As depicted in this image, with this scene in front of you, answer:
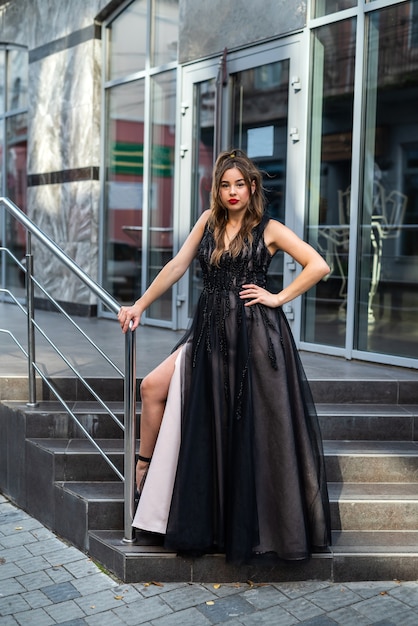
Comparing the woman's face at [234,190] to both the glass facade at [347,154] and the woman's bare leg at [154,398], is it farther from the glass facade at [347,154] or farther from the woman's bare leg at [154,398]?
the glass facade at [347,154]

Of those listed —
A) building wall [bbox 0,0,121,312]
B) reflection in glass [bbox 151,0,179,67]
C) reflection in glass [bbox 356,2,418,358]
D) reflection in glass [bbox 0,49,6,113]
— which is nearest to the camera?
reflection in glass [bbox 356,2,418,358]

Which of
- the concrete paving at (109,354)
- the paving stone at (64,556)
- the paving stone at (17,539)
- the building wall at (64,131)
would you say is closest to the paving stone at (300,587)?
the paving stone at (64,556)

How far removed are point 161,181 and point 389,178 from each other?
2.50 meters

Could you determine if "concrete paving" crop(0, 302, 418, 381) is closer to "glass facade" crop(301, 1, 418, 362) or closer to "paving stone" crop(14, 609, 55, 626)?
"glass facade" crop(301, 1, 418, 362)

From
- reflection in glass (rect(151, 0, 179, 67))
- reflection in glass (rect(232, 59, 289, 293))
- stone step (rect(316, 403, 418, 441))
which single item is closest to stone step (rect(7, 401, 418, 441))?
stone step (rect(316, 403, 418, 441))

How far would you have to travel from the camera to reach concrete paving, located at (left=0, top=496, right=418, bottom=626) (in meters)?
3.46

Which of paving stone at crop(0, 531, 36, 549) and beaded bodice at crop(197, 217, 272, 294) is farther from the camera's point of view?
paving stone at crop(0, 531, 36, 549)

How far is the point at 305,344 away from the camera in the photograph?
6.83m

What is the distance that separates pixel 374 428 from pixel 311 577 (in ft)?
4.07

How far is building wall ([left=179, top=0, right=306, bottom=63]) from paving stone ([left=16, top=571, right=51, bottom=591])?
4.67 m

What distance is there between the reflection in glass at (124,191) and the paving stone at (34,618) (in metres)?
5.40

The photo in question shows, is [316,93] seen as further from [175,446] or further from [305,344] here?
[175,446]

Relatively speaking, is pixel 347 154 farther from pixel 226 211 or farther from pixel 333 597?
pixel 333 597

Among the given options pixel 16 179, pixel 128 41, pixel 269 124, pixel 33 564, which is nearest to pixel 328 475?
pixel 33 564
